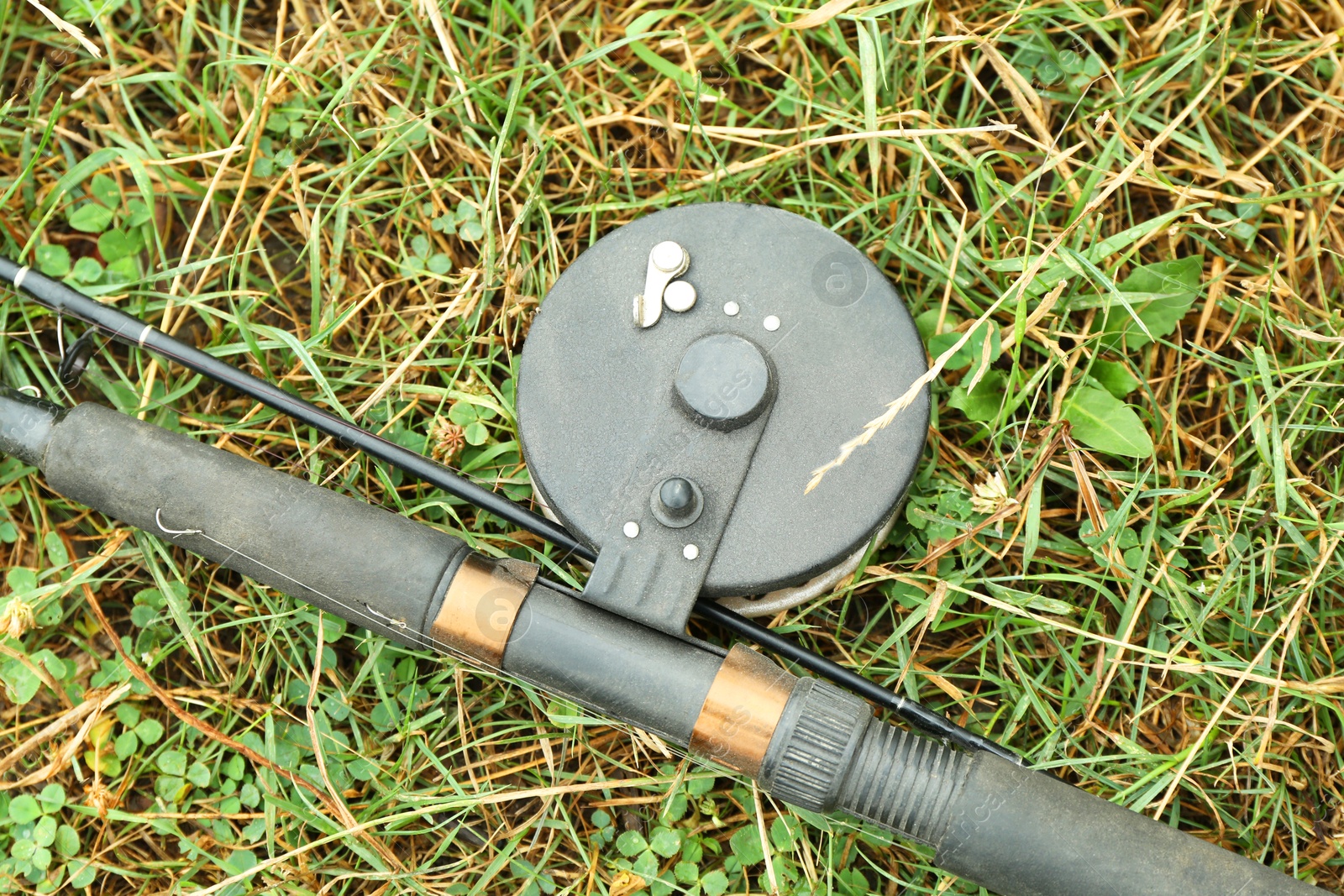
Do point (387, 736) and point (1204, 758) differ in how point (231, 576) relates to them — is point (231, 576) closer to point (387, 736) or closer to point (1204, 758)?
point (387, 736)

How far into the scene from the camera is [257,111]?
2.32 metres

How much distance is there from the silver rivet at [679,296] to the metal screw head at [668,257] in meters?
0.03

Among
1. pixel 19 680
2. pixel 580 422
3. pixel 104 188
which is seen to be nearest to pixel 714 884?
pixel 580 422

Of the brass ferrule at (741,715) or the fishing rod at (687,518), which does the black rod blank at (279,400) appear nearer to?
the fishing rod at (687,518)

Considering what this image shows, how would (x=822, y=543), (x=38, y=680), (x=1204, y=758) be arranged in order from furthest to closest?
(x=38, y=680)
(x=1204, y=758)
(x=822, y=543)

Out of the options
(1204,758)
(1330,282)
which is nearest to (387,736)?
(1204,758)

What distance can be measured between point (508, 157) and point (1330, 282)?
1.70m

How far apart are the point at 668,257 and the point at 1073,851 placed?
3.90 ft

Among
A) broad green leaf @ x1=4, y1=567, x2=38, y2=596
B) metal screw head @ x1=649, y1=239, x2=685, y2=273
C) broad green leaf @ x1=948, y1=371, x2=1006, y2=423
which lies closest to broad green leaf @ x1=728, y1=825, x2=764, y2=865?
broad green leaf @ x1=948, y1=371, x2=1006, y2=423

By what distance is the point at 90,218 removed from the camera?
2.37 m

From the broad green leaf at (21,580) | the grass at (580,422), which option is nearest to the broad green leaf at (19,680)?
the grass at (580,422)

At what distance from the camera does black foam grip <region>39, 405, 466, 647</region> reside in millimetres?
1857

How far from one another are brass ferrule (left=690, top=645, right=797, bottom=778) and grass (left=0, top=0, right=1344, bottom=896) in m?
0.27

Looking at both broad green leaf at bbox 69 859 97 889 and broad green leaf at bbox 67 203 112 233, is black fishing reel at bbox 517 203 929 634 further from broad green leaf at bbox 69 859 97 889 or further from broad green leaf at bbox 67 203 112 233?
broad green leaf at bbox 69 859 97 889
